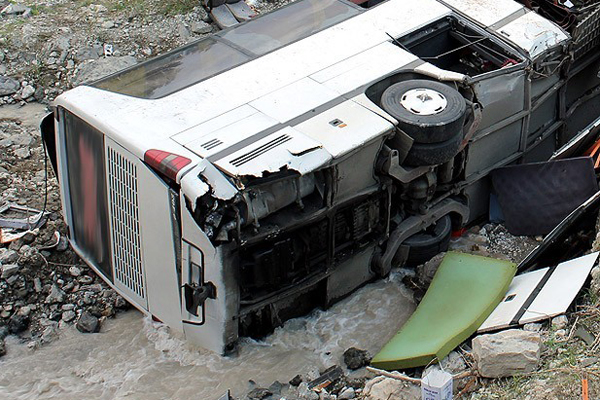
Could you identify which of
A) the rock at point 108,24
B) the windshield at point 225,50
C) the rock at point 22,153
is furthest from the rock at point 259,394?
the rock at point 108,24

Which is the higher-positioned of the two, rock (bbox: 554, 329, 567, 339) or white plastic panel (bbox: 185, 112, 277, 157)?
white plastic panel (bbox: 185, 112, 277, 157)

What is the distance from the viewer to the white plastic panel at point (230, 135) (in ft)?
17.7

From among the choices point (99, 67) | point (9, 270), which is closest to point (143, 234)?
point (9, 270)

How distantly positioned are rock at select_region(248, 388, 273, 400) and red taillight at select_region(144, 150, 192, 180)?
1.52m

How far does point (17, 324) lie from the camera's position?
620 centimetres

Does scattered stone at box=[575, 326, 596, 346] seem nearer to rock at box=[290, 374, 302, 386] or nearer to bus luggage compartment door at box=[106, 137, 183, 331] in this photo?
rock at box=[290, 374, 302, 386]

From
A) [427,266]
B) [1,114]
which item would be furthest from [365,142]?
[1,114]

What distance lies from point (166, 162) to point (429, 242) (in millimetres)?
2327

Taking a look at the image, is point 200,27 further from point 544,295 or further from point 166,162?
point 544,295

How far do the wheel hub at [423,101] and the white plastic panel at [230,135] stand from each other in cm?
98

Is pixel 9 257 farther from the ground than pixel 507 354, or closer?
closer

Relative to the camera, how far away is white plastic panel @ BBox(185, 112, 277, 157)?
213 inches

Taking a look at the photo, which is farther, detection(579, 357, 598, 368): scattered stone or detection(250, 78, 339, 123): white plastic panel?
detection(250, 78, 339, 123): white plastic panel

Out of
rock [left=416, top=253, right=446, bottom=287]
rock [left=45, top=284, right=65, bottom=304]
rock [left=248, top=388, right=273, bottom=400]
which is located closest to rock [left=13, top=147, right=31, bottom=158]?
rock [left=45, top=284, right=65, bottom=304]
